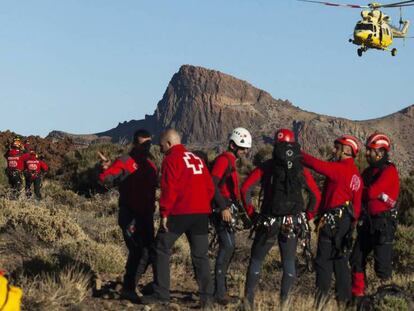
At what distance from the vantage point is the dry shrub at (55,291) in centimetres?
845

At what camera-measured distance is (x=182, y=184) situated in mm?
8711

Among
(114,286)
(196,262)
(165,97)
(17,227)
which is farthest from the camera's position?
(165,97)

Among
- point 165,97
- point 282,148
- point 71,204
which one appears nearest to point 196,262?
point 282,148

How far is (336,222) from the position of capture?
362 inches

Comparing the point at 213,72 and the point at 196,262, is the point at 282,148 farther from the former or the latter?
the point at 213,72

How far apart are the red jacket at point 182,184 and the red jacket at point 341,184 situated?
4.12ft

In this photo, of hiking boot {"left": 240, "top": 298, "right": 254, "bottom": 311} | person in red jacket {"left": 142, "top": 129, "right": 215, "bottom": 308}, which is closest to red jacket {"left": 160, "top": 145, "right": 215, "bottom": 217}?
person in red jacket {"left": 142, "top": 129, "right": 215, "bottom": 308}

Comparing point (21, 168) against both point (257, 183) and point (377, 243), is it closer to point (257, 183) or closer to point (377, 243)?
point (377, 243)

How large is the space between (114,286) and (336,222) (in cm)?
278

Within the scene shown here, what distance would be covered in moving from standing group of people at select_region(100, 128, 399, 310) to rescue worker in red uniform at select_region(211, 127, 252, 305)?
0.04 feet

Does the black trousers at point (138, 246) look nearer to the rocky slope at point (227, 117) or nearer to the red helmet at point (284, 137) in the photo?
the red helmet at point (284, 137)

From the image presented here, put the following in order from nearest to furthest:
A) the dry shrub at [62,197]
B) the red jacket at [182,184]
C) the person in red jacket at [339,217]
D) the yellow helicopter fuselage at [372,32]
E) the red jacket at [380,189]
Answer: the red jacket at [182,184]
the person in red jacket at [339,217]
the red jacket at [380,189]
the dry shrub at [62,197]
the yellow helicopter fuselage at [372,32]

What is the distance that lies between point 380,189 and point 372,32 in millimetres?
34919

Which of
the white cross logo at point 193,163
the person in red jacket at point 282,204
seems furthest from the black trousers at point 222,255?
the white cross logo at point 193,163
